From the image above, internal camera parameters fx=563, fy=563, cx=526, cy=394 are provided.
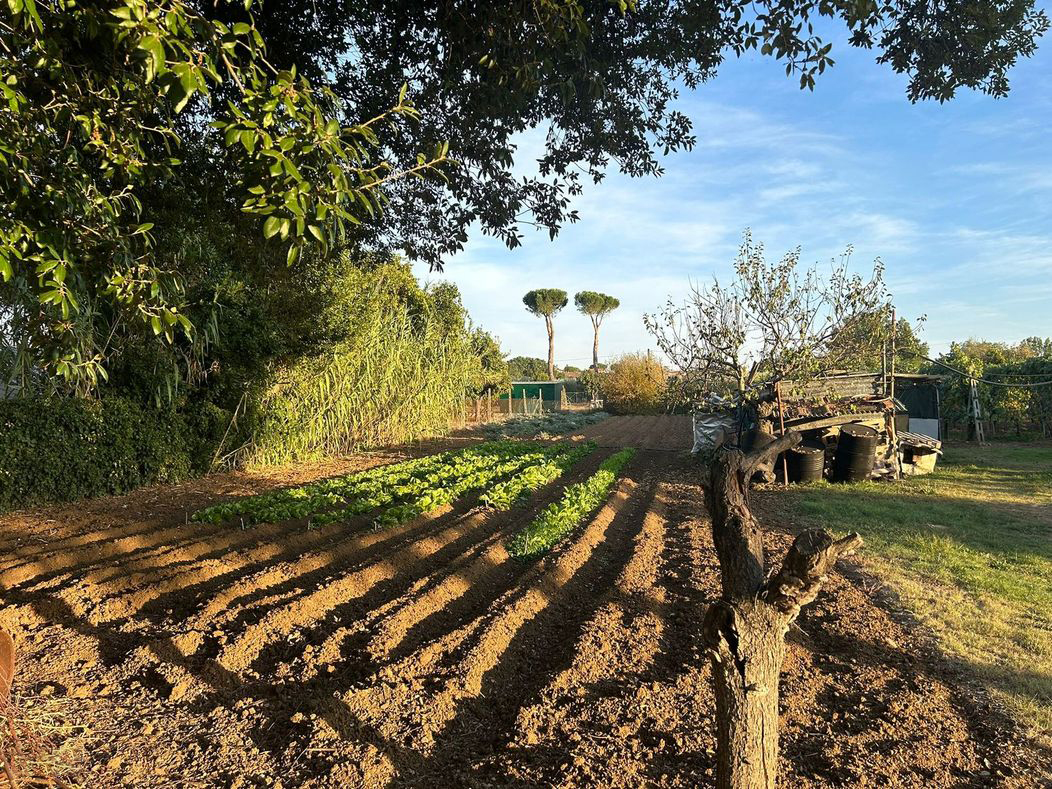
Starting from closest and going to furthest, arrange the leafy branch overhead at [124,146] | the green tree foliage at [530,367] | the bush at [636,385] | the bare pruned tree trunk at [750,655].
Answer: the bare pruned tree trunk at [750,655]
the leafy branch overhead at [124,146]
the bush at [636,385]
the green tree foliage at [530,367]

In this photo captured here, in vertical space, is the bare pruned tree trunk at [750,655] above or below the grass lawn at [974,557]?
above

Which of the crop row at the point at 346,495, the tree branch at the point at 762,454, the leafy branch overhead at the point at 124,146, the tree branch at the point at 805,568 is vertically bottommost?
the crop row at the point at 346,495

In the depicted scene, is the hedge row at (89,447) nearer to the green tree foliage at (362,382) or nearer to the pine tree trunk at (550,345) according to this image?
the green tree foliage at (362,382)

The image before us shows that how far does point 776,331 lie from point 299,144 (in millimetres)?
10575

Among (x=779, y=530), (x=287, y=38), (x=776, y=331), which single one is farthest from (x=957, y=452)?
(x=287, y=38)

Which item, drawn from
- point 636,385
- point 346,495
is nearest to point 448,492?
point 346,495

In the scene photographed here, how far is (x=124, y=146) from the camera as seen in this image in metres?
2.77

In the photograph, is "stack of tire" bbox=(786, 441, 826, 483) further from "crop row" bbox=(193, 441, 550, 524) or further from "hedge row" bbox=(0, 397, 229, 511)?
"hedge row" bbox=(0, 397, 229, 511)

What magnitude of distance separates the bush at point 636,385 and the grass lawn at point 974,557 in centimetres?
2093

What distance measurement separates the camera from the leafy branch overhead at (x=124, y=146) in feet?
6.24

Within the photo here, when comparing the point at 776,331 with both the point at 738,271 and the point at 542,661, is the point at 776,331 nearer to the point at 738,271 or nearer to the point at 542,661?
the point at 738,271

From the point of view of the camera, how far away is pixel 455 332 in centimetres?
1930

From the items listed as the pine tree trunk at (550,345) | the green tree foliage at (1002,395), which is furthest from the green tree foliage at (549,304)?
the green tree foliage at (1002,395)

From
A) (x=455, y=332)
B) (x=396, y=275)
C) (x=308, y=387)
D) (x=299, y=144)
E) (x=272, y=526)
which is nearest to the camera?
(x=299, y=144)
